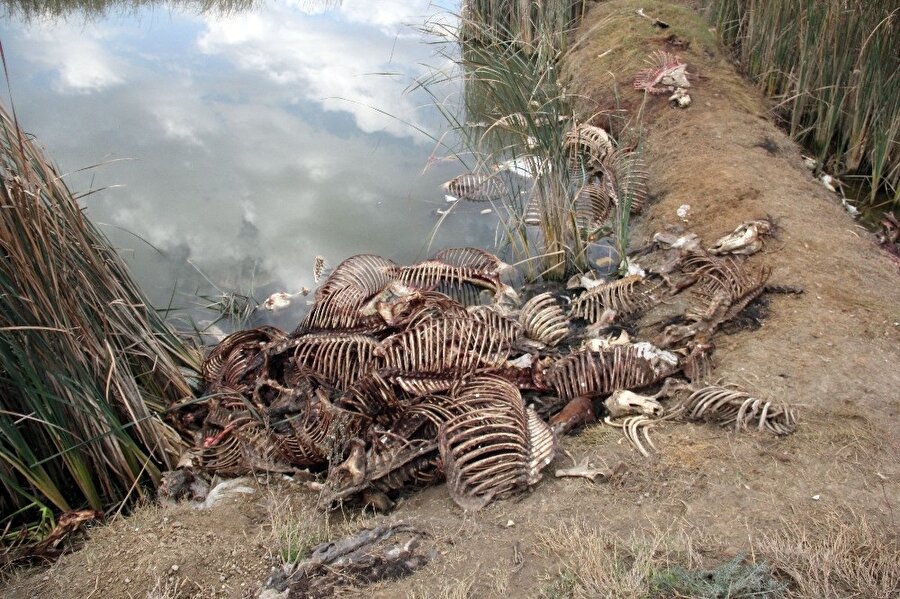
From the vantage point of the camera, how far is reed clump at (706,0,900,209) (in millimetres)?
4906

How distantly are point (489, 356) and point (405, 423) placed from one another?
519 millimetres

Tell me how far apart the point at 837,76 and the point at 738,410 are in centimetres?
372

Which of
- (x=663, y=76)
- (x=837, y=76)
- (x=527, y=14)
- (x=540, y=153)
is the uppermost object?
(x=527, y=14)

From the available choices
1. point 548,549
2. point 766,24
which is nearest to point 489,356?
point 548,549

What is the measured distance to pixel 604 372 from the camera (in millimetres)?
3133

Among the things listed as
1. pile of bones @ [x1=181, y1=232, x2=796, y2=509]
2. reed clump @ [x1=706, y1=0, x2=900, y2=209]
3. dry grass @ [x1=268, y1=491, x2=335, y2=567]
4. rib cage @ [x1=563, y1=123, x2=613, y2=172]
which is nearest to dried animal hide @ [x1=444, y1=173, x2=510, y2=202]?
rib cage @ [x1=563, y1=123, x2=613, y2=172]

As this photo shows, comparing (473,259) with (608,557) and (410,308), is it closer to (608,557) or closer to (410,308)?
(410,308)

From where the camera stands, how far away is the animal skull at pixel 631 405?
2.96 m

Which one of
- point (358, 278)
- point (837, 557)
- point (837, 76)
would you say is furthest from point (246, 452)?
point (837, 76)

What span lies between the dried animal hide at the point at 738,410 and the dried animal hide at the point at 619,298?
112 cm

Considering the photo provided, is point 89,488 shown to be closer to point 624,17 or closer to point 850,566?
point 850,566

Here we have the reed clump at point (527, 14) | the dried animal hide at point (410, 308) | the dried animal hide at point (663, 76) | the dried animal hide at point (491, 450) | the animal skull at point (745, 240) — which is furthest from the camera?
the reed clump at point (527, 14)

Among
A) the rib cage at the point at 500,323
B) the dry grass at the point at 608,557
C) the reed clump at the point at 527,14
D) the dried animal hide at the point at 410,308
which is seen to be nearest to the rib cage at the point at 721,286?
the rib cage at the point at 500,323

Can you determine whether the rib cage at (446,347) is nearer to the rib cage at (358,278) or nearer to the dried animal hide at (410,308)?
the dried animal hide at (410,308)
